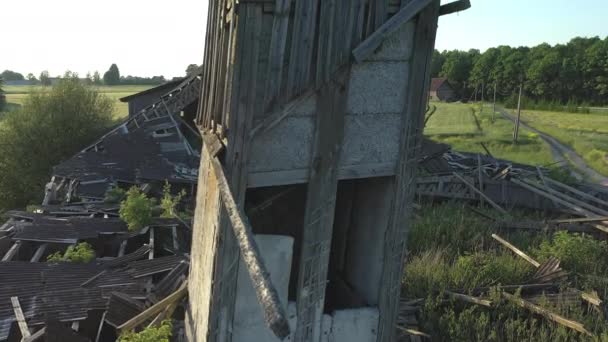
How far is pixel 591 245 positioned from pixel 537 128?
36.0 metres

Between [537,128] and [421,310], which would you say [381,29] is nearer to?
[421,310]

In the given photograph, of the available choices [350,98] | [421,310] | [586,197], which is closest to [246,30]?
[350,98]

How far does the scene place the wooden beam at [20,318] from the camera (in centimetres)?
715

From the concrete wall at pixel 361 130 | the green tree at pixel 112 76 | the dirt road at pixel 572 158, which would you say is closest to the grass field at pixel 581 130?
the dirt road at pixel 572 158

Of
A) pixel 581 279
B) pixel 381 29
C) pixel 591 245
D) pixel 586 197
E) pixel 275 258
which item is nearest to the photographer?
pixel 381 29

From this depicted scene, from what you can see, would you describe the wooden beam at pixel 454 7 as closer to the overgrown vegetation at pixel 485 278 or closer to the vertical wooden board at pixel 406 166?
the vertical wooden board at pixel 406 166

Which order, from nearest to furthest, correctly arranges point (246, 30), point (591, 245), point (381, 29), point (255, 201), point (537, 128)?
point (246, 30) → point (381, 29) → point (255, 201) → point (591, 245) → point (537, 128)

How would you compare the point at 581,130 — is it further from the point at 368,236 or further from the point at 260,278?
the point at 260,278

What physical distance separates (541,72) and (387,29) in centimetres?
7236

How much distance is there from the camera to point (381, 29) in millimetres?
5207

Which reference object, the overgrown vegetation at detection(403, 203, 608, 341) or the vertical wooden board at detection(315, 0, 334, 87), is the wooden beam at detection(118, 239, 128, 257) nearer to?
the overgrown vegetation at detection(403, 203, 608, 341)

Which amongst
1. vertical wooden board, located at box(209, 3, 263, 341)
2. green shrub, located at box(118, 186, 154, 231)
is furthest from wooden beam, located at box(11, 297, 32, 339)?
green shrub, located at box(118, 186, 154, 231)

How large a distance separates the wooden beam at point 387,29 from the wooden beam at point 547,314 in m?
6.32

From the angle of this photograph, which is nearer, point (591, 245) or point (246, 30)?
point (246, 30)
